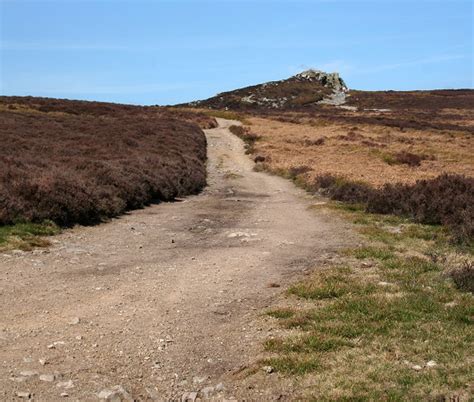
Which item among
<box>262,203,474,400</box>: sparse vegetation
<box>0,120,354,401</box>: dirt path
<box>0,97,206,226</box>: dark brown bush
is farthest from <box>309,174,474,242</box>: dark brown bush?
<box>0,97,206,226</box>: dark brown bush

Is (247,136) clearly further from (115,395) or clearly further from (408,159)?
(115,395)

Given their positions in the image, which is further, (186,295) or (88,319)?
(186,295)

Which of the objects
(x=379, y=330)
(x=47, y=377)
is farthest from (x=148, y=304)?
(x=379, y=330)

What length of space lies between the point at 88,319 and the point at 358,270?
589 centimetres

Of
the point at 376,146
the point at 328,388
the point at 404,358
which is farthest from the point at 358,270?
the point at 376,146

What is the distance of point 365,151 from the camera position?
40.3 metres

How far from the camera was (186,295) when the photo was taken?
32.9ft

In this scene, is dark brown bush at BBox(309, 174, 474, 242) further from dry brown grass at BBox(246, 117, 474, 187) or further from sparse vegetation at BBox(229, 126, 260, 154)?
sparse vegetation at BBox(229, 126, 260, 154)

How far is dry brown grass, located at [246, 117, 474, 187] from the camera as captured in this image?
3019 centimetres

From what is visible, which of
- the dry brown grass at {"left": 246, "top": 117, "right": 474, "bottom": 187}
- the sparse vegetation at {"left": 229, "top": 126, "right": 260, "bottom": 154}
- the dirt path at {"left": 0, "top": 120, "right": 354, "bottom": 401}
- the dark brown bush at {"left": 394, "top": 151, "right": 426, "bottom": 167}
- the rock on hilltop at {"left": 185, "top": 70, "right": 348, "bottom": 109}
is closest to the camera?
the dirt path at {"left": 0, "top": 120, "right": 354, "bottom": 401}

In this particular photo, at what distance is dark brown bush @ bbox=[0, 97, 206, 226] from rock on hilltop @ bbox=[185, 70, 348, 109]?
8298 cm

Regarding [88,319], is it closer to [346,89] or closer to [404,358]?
[404,358]

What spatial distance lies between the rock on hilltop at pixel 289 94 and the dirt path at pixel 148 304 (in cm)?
10341

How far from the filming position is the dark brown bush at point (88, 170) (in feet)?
53.4
